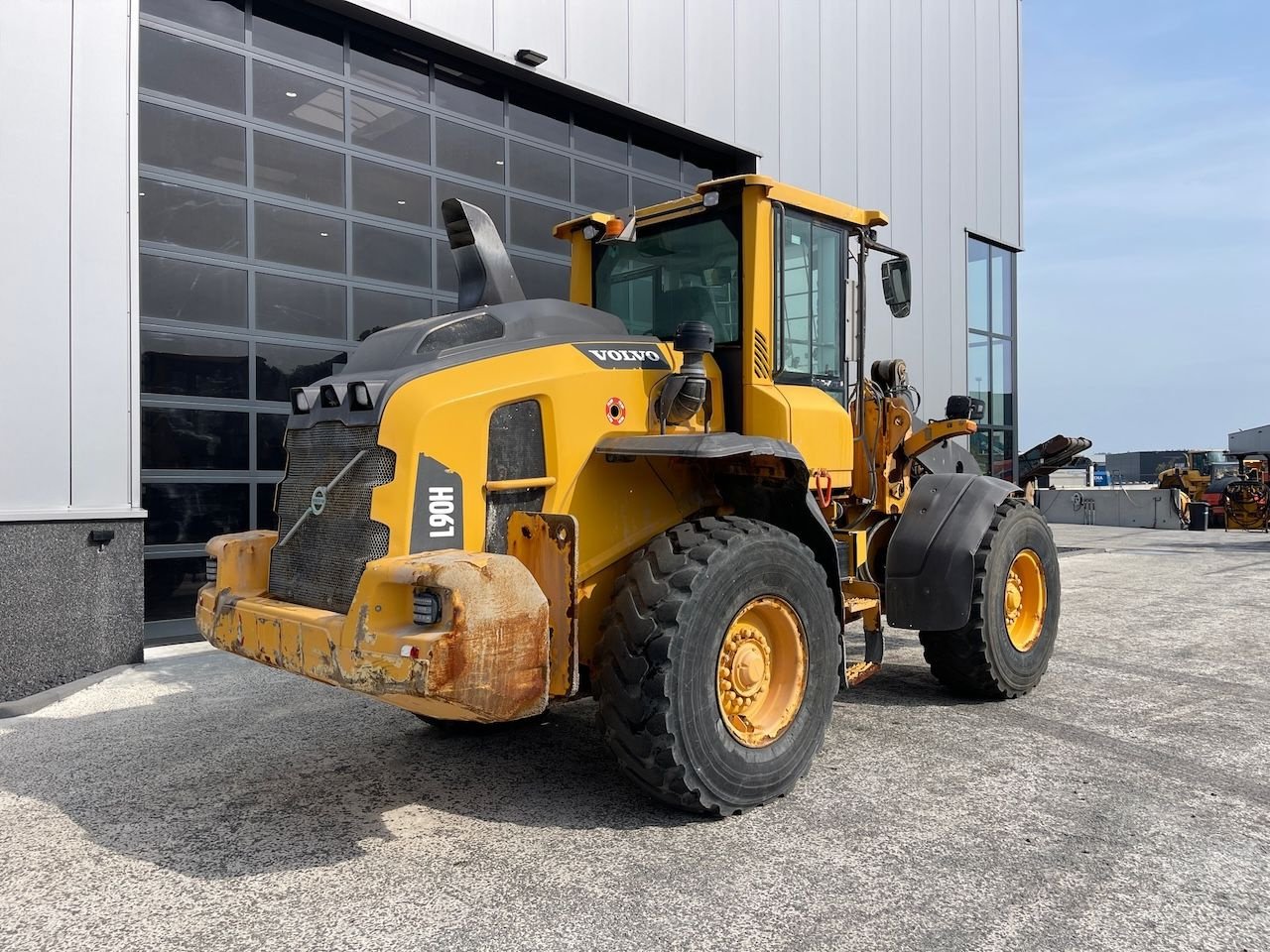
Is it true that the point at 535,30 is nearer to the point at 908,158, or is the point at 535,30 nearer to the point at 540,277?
the point at 540,277

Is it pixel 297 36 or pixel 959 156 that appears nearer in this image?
pixel 297 36

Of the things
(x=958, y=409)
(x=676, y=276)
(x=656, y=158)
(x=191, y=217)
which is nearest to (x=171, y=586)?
(x=191, y=217)

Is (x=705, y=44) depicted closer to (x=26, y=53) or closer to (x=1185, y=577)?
(x=26, y=53)

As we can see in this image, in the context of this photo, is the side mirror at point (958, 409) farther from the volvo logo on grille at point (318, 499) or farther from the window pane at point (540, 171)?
the window pane at point (540, 171)

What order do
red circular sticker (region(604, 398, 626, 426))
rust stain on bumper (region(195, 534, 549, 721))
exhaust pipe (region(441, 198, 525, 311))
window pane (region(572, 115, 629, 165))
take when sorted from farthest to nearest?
window pane (region(572, 115, 629, 165)) → exhaust pipe (region(441, 198, 525, 311)) → red circular sticker (region(604, 398, 626, 426)) → rust stain on bumper (region(195, 534, 549, 721))

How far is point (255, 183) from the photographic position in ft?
26.2

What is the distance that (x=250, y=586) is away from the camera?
4141 mm

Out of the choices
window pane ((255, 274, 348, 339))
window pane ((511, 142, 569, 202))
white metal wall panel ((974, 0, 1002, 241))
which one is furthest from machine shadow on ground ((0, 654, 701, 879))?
white metal wall panel ((974, 0, 1002, 241))

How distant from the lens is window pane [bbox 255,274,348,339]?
8062 mm

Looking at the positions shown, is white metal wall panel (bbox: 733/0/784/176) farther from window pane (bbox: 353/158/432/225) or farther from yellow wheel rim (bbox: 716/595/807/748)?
yellow wheel rim (bbox: 716/595/807/748)

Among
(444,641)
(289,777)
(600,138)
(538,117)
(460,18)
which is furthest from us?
(600,138)

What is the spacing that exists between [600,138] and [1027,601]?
7.01 metres

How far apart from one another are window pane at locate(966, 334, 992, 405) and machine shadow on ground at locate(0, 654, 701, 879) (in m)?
11.5

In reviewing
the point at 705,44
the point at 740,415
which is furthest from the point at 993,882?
the point at 705,44
